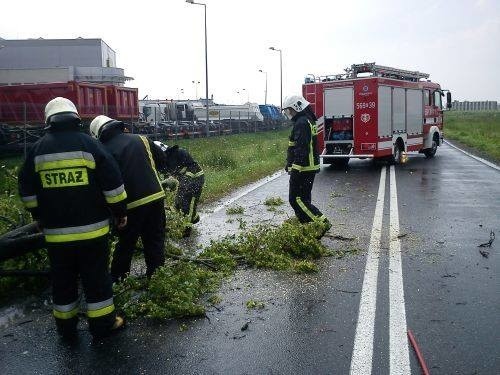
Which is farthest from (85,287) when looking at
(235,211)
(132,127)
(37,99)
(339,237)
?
(132,127)

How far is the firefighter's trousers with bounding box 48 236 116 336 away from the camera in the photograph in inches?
165

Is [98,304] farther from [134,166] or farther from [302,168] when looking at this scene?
[302,168]

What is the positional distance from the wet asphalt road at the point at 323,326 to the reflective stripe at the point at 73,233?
0.83 m

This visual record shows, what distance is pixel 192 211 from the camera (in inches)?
310

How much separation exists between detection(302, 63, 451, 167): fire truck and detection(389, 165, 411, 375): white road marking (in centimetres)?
963

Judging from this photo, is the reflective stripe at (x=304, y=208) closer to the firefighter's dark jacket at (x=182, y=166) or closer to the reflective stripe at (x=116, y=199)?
the firefighter's dark jacket at (x=182, y=166)

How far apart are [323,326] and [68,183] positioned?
2.29m

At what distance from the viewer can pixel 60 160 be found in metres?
3.98

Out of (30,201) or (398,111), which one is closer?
(30,201)

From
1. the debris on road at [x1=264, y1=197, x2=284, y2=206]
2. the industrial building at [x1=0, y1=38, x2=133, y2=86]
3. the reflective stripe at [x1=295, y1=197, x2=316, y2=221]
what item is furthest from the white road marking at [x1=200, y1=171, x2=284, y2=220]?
the industrial building at [x1=0, y1=38, x2=133, y2=86]

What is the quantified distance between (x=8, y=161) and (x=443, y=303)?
15477 millimetres

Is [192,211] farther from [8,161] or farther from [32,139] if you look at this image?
[32,139]

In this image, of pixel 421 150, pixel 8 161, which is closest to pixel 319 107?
pixel 421 150

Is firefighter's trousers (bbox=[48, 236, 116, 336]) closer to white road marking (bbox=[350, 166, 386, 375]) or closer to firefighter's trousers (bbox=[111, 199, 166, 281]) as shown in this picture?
firefighter's trousers (bbox=[111, 199, 166, 281])
